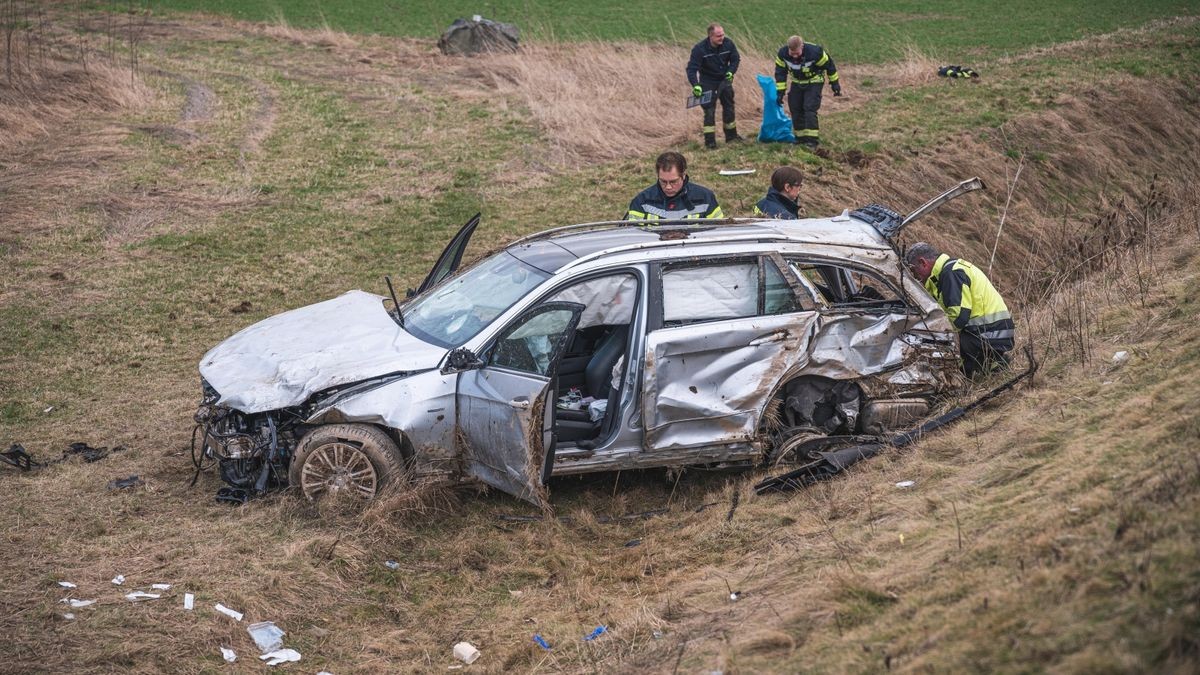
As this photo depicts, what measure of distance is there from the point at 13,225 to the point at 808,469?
1097 cm

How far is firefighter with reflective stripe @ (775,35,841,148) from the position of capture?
15758mm

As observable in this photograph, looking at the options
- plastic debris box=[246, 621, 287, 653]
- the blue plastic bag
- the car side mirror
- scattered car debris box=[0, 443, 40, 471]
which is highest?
the blue plastic bag

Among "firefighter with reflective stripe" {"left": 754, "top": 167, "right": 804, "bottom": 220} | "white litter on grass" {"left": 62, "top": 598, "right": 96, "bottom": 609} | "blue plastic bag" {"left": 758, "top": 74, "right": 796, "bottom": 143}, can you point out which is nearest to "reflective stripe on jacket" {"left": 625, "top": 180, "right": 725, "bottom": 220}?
"firefighter with reflective stripe" {"left": 754, "top": 167, "right": 804, "bottom": 220}

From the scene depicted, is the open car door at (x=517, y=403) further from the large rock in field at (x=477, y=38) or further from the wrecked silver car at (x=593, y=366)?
the large rock in field at (x=477, y=38)

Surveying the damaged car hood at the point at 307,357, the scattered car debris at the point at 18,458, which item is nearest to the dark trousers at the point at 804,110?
the damaged car hood at the point at 307,357

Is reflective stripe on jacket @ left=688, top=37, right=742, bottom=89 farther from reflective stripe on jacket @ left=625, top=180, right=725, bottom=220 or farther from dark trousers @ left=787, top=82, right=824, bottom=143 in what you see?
reflective stripe on jacket @ left=625, top=180, right=725, bottom=220

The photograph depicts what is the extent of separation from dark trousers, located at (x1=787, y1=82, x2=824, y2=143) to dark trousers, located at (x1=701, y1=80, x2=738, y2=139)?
93 cm

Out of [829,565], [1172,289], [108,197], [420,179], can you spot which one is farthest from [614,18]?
[829,565]

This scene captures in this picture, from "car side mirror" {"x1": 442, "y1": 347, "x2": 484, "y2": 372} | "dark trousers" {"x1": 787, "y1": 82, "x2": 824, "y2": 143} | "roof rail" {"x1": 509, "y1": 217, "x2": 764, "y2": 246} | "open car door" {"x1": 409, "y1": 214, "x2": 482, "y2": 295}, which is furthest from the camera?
"dark trousers" {"x1": 787, "y1": 82, "x2": 824, "y2": 143}

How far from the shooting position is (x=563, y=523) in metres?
6.87

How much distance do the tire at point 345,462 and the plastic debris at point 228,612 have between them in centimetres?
108

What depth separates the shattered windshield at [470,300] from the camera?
6.92 m

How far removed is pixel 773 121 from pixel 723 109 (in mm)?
795

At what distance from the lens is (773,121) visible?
52.9 ft
